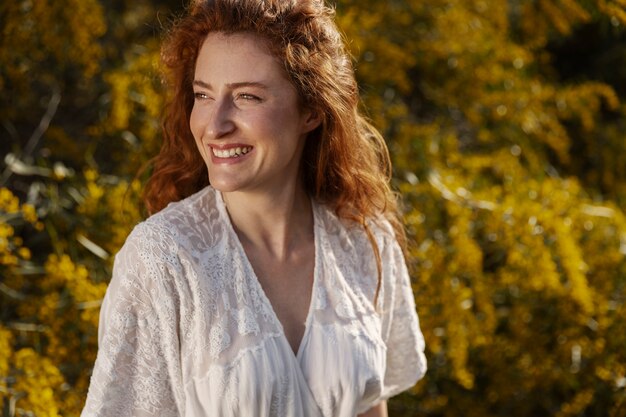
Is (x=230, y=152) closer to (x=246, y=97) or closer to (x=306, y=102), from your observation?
(x=246, y=97)

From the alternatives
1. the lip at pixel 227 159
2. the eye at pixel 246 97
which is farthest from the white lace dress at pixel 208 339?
the eye at pixel 246 97

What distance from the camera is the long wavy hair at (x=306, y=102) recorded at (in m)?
1.73

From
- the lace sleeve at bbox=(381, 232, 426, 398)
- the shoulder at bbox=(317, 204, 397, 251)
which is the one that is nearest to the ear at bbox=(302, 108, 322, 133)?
the shoulder at bbox=(317, 204, 397, 251)

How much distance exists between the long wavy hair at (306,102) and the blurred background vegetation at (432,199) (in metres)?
0.74

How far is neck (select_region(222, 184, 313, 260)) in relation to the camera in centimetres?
186

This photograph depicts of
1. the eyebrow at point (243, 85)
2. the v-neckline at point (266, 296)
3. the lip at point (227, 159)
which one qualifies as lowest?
the v-neckline at point (266, 296)

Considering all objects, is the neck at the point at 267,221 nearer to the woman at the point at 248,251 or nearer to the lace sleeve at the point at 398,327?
the woman at the point at 248,251

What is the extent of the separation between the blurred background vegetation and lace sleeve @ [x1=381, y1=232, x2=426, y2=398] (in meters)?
0.60

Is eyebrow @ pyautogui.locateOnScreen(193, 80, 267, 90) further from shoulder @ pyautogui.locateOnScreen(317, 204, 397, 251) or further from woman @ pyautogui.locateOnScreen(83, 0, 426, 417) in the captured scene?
shoulder @ pyautogui.locateOnScreen(317, 204, 397, 251)

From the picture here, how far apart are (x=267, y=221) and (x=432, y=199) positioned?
1.54 metres

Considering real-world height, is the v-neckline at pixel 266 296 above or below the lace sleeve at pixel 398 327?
above

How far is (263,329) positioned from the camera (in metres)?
1.75

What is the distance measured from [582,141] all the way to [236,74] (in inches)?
125

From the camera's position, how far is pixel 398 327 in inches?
86.6
